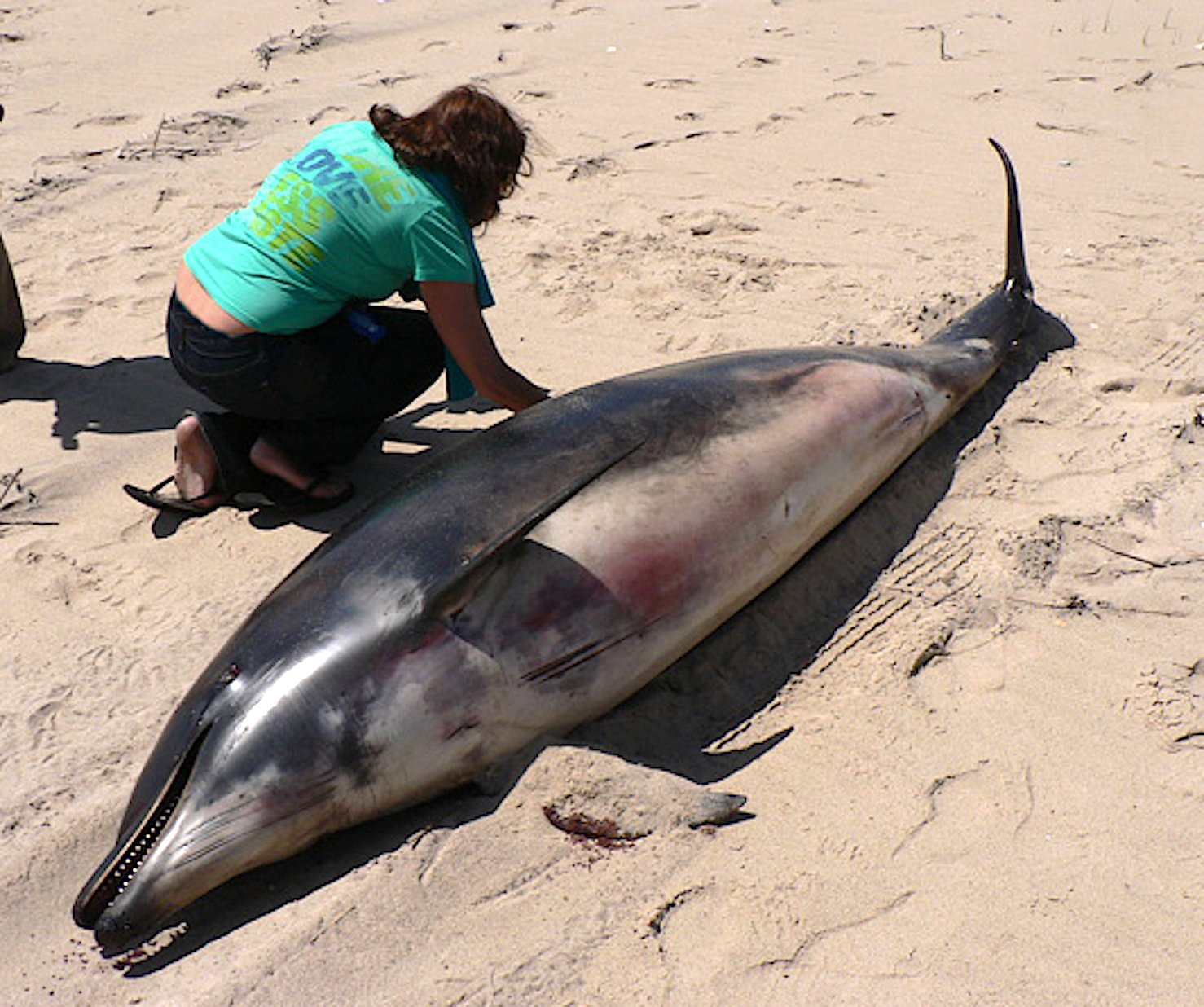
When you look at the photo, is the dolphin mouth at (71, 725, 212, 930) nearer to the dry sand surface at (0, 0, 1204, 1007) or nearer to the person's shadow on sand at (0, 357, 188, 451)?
the dry sand surface at (0, 0, 1204, 1007)

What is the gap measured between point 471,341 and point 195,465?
0.97 metres

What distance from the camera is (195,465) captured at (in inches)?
144

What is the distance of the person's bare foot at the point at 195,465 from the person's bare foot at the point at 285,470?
0.12 metres

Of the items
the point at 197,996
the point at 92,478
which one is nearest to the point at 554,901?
the point at 197,996

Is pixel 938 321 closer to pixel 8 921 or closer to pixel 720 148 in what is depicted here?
pixel 720 148

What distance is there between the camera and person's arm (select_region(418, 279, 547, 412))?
322 cm

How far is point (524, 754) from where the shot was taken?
262 cm

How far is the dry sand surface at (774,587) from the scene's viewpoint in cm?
225

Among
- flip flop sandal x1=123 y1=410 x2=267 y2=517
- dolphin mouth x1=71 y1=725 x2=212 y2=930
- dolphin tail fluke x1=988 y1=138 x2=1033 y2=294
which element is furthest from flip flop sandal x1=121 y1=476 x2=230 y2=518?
dolphin tail fluke x1=988 y1=138 x2=1033 y2=294

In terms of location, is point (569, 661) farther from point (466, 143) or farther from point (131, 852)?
point (466, 143)

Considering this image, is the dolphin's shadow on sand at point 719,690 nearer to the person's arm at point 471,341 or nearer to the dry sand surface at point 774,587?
the dry sand surface at point 774,587

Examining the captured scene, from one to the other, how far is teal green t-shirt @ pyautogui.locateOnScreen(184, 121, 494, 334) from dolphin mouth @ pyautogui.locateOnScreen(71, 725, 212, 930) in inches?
54.5

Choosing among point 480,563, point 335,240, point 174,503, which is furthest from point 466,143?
point 174,503

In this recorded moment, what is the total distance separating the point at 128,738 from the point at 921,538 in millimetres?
2070
